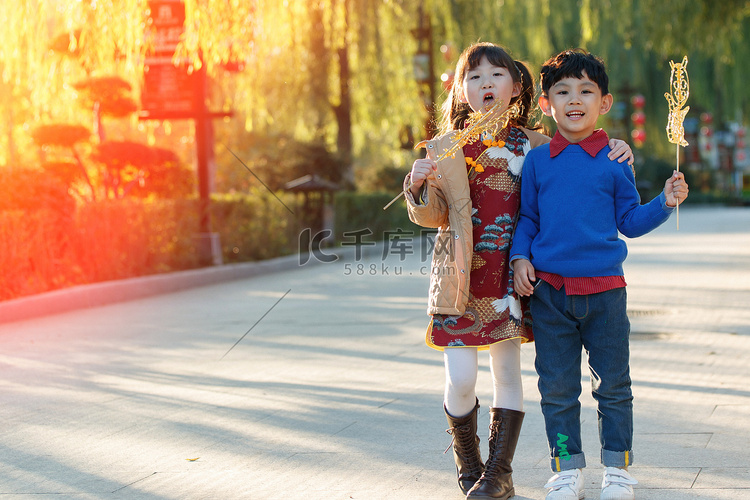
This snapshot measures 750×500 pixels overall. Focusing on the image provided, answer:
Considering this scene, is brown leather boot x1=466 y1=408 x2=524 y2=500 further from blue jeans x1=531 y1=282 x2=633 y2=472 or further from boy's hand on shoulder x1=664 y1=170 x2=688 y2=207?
boy's hand on shoulder x1=664 y1=170 x2=688 y2=207

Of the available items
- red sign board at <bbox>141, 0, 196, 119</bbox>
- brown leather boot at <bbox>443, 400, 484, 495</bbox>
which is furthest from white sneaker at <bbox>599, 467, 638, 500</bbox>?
red sign board at <bbox>141, 0, 196, 119</bbox>

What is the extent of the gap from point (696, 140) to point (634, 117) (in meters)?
7.94

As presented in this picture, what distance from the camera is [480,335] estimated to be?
3201 mm

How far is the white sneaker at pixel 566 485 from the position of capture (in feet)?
10.1

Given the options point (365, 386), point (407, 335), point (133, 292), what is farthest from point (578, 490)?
point (133, 292)

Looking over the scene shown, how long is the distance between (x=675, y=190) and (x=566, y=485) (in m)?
1.07

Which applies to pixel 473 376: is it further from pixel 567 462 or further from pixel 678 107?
pixel 678 107

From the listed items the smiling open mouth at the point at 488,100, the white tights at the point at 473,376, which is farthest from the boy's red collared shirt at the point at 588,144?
the white tights at the point at 473,376

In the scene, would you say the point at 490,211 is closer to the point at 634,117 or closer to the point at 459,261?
the point at 459,261

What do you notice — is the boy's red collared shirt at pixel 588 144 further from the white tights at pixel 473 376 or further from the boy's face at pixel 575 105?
the white tights at pixel 473 376

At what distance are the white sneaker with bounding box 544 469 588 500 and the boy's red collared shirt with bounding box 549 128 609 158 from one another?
1.12 metres

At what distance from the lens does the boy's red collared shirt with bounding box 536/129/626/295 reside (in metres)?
3.11

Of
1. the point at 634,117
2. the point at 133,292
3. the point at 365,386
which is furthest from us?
the point at 634,117

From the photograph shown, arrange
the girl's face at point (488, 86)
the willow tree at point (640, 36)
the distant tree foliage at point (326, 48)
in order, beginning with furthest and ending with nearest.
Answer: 1. the willow tree at point (640, 36)
2. the distant tree foliage at point (326, 48)
3. the girl's face at point (488, 86)
